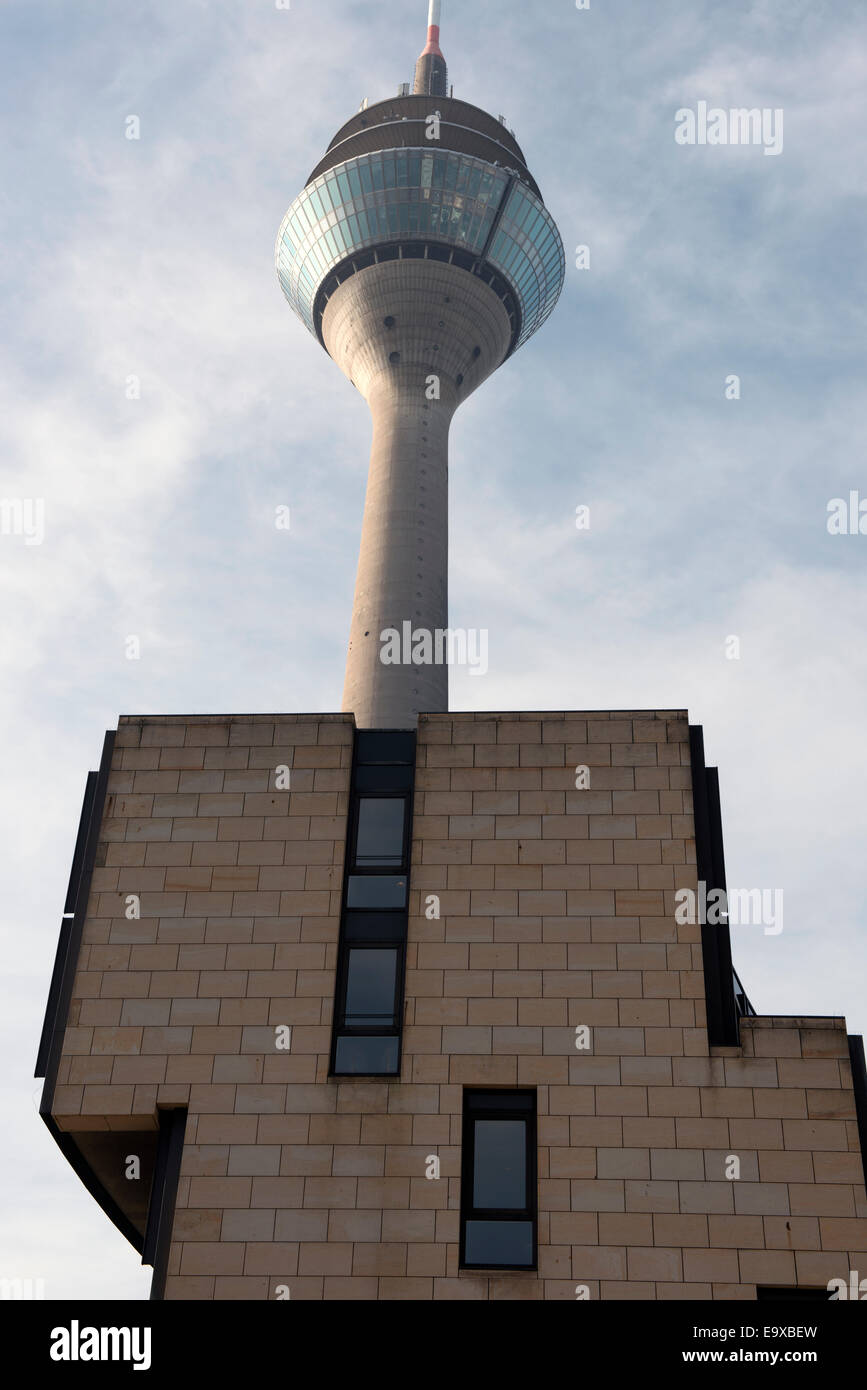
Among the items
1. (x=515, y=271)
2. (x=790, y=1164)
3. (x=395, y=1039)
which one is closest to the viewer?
(x=790, y=1164)

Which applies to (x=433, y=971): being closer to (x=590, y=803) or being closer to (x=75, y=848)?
(x=590, y=803)

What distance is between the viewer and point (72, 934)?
29391mm

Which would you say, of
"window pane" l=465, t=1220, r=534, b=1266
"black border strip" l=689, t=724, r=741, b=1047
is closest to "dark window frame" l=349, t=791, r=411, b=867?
"black border strip" l=689, t=724, r=741, b=1047

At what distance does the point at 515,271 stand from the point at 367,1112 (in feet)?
227

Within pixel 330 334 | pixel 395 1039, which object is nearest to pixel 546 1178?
pixel 395 1039

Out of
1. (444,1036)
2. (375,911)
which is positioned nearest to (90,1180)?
(375,911)

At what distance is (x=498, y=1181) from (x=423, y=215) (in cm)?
6832

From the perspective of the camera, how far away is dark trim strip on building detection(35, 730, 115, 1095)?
27969 mm

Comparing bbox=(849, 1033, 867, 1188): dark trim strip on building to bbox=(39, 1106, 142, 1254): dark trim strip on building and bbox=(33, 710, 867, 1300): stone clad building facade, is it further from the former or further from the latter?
bbox=(39, 1106, 142, 1254): dark trim strip on building

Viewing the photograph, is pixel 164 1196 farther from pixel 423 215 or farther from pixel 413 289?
pixel 423 215

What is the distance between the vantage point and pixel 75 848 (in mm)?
31109

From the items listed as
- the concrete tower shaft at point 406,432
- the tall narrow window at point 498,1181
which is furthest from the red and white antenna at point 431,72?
the tall narrow window at point 498,1181

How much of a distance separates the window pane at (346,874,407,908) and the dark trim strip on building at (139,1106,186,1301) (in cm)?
555

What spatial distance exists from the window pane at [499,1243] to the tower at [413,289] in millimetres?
45039
